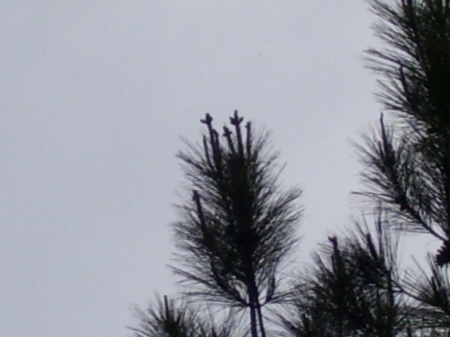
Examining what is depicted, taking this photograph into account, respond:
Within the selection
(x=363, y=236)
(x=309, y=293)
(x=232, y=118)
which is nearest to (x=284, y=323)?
(x=309, y=293)

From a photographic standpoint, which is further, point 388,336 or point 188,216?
point 188,216

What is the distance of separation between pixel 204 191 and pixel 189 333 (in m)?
0.82

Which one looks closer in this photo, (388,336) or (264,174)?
(388,336)

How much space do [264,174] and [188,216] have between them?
1.62 ft

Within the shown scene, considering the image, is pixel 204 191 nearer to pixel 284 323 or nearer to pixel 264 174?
pixel 264 174

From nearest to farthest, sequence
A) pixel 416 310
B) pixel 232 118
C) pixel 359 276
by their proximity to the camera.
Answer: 1. pixel 416 310
2. pixel 359 276
3. pixel 232 118

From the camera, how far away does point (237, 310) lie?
691 cm

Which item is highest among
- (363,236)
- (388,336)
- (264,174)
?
(264,174)

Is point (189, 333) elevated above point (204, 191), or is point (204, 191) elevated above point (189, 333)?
point (204, 191)

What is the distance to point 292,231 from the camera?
23.4 ft

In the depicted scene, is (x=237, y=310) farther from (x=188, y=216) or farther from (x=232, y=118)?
(x=232, y=118)

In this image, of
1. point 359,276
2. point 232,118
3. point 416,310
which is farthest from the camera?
point 232,118

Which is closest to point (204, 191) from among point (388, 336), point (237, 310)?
point (237, 310)

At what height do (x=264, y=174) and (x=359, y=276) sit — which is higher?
(x=264, y=174)
